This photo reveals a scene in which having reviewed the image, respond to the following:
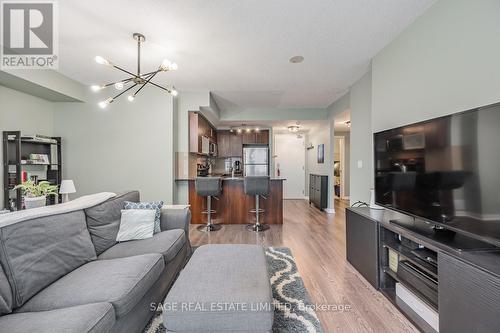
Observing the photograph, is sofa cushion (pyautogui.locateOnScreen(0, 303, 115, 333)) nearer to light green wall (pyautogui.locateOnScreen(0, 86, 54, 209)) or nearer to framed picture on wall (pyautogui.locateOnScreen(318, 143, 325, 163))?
light green wall (pyautogui.locateOnScreen(0, 86, 54, 209))

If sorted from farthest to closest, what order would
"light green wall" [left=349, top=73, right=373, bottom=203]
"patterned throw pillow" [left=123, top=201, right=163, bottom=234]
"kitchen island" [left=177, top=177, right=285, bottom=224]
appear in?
"kitchen island" [left=177, top=177, right=285, bottom=224] → "light green wall" [left=349, top=73, right=373, bottom=203] → "patterned throw pillow" [left=123, top=201, right=163, bottom=234]

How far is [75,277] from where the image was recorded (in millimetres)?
1368

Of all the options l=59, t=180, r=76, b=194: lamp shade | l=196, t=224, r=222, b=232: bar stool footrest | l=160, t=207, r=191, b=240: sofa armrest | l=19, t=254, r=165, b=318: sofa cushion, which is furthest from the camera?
l=196, t=224, r=222, b=232: bar stool footrest

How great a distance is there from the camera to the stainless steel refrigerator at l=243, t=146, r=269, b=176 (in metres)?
6.52

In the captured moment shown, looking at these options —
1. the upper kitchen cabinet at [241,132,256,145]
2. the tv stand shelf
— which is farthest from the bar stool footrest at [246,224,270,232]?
the upper kitchen cabinet at [241,132,256,145]

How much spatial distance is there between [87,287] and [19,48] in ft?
10.0

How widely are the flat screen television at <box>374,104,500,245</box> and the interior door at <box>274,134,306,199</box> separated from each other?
5424 millimetres

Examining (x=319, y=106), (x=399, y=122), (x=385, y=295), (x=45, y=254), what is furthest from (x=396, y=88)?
(x=45, y=254)

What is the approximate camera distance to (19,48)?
8.24ft

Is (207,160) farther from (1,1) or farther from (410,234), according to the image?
(410,234)

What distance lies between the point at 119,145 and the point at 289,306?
378cm

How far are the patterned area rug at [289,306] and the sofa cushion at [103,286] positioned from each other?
1.44ft

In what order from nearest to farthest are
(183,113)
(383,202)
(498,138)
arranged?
1. (498,138)
2. (383,202)
3. (183,113)

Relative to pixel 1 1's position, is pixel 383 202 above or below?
below
